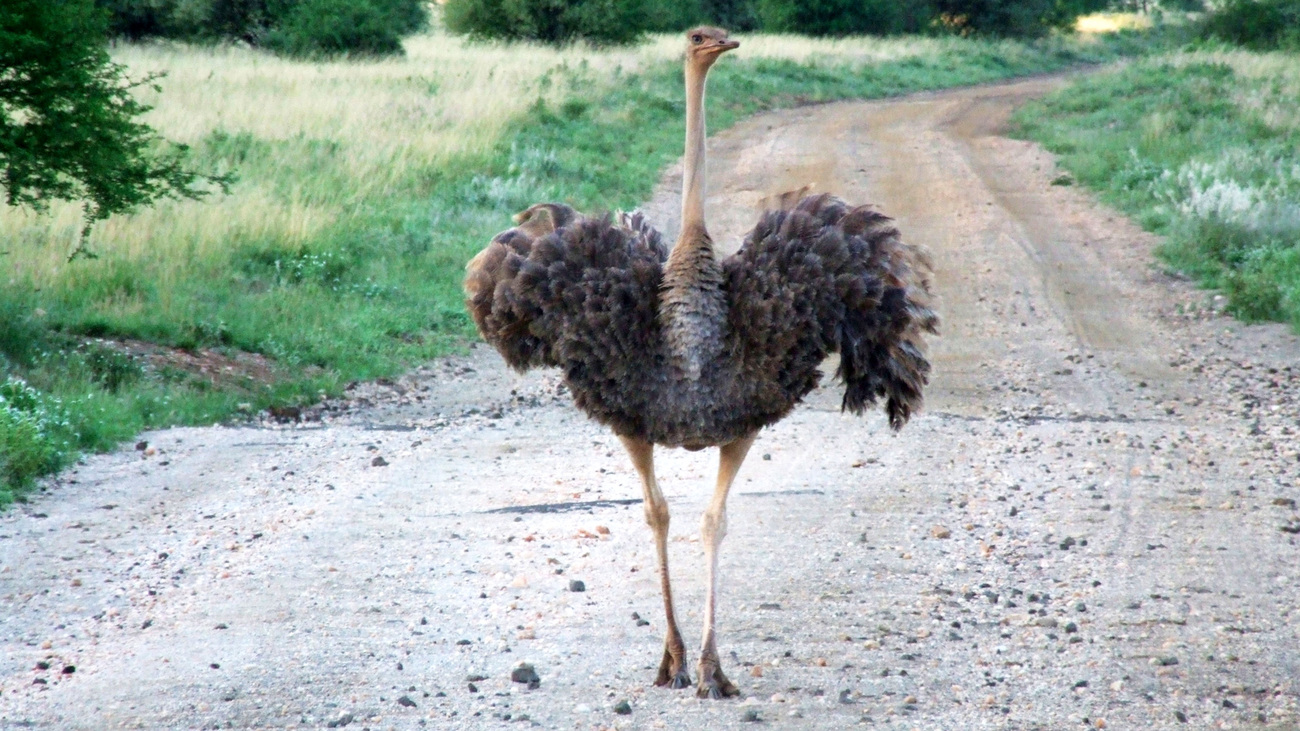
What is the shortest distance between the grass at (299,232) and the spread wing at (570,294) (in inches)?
140

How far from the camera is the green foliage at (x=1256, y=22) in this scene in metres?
44.3

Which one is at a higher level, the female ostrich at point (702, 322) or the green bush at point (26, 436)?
the female ostrich at point (702, 322)

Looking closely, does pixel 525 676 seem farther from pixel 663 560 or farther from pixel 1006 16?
pixel 1006 16

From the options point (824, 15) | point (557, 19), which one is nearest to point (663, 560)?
point (557, 19)

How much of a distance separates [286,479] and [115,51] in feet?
92.4

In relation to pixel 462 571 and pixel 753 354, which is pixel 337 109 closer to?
pixel 462 571

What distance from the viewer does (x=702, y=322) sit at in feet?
16.9

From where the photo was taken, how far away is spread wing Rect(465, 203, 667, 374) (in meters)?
5.21

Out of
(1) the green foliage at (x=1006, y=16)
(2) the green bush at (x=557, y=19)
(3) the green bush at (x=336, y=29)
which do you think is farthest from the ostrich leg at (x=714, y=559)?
(1) the green foliage at (x=1006, y=16)

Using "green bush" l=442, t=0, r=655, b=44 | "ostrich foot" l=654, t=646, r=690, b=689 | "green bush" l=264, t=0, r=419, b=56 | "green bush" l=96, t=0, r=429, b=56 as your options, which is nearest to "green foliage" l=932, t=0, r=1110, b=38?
"green bush" l=442, t=0, r=655, b=44

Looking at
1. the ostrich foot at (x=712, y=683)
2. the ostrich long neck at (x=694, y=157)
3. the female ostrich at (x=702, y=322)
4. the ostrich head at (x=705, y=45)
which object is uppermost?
the ostrich head at (x=705, y=45)

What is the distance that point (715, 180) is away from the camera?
21453mm

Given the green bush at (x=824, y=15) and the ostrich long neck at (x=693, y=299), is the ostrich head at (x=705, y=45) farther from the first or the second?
the green bush at (x=824, y=15)

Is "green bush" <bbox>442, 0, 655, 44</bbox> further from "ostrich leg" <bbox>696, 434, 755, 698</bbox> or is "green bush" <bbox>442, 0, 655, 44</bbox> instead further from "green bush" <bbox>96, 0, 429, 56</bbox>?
"ostrich leg" <bbox>696, 434, 755, 698</bbox>
